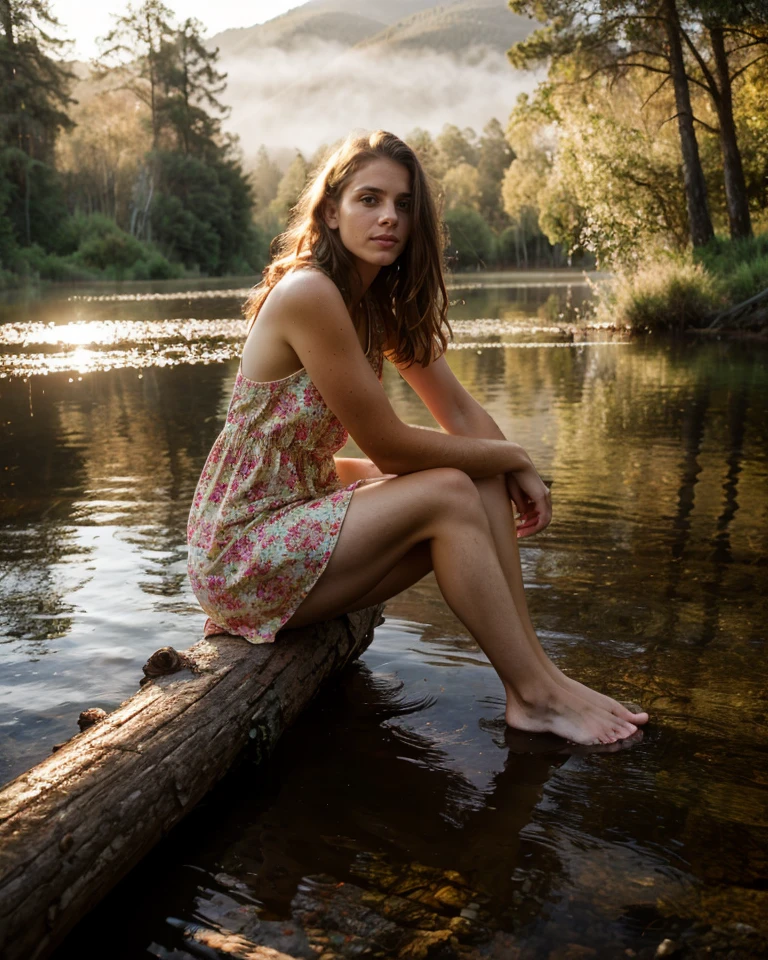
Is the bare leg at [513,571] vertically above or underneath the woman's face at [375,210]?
underneath

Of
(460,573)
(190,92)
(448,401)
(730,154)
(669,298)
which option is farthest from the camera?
(190,92)

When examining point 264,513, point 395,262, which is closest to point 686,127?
point 395,262

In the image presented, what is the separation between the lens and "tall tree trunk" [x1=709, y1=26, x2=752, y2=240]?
16.8 meters

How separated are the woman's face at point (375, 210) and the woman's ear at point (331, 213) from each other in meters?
0.03

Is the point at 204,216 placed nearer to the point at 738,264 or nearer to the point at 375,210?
the point at 738,264

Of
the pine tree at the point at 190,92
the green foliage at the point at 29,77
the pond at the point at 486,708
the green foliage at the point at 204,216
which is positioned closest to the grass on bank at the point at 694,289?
the pond at the point at 486,708

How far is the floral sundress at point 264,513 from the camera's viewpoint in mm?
2529

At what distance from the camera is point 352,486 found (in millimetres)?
2674

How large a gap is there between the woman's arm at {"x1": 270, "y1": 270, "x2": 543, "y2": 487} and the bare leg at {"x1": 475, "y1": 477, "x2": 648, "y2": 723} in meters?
0.08

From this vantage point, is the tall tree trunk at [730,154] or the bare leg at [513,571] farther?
the tall tree trunk at [730,154]

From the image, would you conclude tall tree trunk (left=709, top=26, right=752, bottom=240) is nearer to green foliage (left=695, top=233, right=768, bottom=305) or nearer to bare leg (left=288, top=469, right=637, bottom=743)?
green foliage (left=695, top=233, right=768, bottom=305)

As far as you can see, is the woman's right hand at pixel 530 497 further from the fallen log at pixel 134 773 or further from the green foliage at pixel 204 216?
the green foliage at pixel 204 216

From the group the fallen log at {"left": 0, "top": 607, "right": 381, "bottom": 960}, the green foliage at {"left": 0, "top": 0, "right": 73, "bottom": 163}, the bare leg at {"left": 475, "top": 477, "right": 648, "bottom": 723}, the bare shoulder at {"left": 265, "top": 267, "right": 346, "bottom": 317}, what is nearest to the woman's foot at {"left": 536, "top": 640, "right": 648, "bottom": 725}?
the bare leg at {"left": 475, "top": 477, "right": 648, "bottom": 723}

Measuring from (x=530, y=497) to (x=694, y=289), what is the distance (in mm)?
13388
